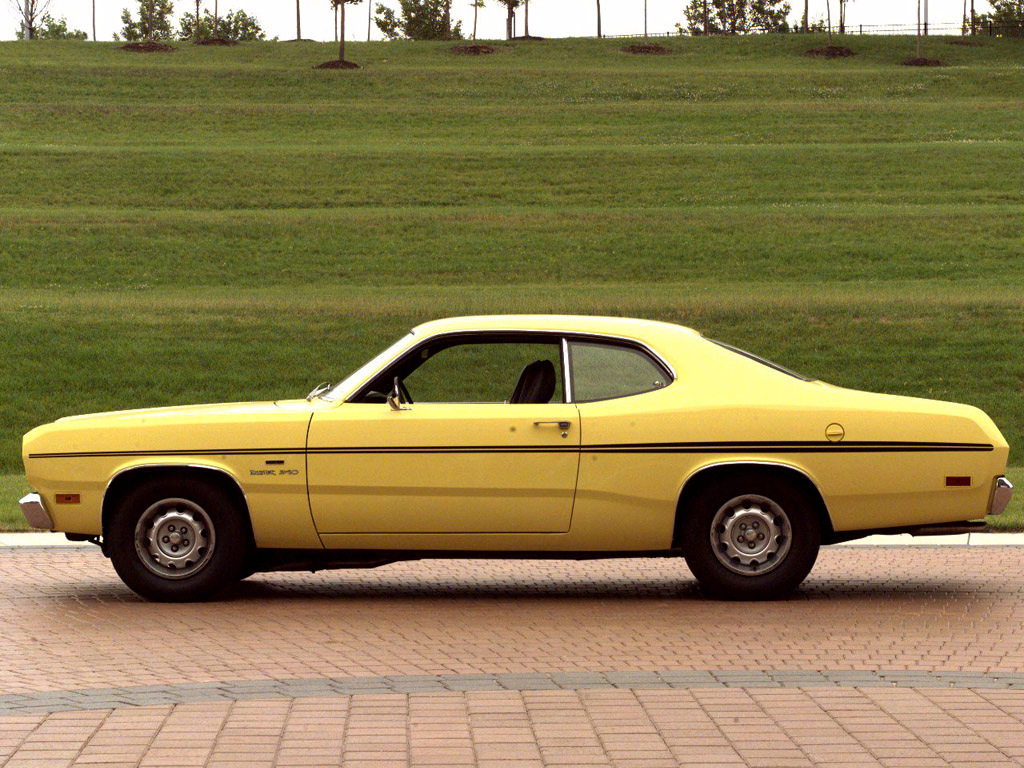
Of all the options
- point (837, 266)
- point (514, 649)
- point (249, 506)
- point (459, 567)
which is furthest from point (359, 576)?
point (837, 266)

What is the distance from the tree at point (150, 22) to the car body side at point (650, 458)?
108m

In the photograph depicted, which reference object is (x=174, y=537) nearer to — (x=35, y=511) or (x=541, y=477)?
(x=35, y=511)

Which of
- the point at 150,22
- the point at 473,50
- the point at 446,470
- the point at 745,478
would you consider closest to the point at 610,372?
the point at 745,478

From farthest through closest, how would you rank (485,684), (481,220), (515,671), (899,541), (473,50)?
1. (473,50)
2. (481,220)
3. (899,541)
4. (515,671)
5. (485,684)

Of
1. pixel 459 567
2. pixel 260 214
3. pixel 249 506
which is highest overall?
pixel 260 214

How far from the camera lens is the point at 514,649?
288 inches

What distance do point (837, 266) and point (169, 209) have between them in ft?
50.4

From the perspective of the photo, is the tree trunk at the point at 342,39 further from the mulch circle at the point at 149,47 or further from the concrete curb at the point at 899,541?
the concrete curb at the point at 899,541

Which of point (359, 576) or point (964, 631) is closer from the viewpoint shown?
point (964, 631)

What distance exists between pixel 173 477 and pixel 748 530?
3.21 meters

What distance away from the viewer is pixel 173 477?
8.73 metres

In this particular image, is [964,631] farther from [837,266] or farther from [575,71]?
[575,71]

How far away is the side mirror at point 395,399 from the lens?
28.3 feet

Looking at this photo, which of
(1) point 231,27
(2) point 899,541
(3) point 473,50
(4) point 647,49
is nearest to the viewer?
(2) point 899,541
